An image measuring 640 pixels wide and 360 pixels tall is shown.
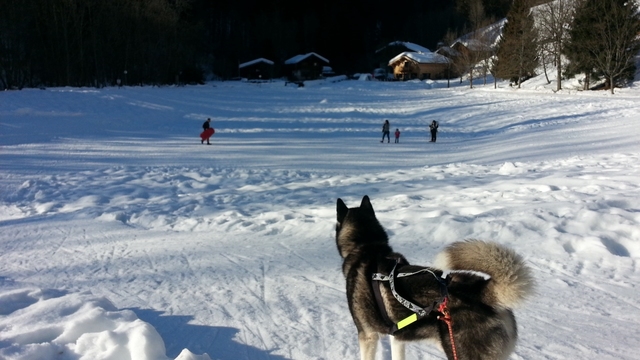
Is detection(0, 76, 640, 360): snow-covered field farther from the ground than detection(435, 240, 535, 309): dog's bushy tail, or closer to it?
closer to it

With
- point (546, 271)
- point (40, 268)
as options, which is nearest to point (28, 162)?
point (40, 268)

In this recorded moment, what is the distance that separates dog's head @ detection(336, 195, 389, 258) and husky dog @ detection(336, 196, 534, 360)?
1.38 ft

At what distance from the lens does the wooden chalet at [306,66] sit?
86.7 m

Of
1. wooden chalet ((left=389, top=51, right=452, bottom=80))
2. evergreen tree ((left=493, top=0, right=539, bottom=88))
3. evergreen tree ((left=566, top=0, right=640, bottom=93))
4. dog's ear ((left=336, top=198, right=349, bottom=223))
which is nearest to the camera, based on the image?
dog's ear ((left=336, top=198, right=349, bottom=223))

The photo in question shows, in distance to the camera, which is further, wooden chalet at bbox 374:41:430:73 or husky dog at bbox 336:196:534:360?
wooden chalet at bbox 374:41:430:73

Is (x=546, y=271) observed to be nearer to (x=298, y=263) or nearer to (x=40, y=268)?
(x=298, y=263)

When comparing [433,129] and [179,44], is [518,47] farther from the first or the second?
[179,44]

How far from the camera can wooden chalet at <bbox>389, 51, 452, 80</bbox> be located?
7594cm

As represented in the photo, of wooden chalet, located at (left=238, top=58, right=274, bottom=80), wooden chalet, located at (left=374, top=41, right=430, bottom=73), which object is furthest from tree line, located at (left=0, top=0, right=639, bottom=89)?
wooden chalet, located at (left=374, top=41, right=430, bottom=73)

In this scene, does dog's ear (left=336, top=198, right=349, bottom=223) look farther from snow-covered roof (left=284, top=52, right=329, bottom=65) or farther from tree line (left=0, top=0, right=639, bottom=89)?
snow-covered roof (left=284, top=52, right=329, bottom=65)

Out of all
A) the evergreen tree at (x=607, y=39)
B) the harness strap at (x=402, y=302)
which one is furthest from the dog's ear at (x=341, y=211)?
the evergreen tree at (x=607, y=39)

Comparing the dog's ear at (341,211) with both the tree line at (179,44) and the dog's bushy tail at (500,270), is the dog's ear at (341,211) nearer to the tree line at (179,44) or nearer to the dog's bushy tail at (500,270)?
the dog's bushy tail at (500,270)

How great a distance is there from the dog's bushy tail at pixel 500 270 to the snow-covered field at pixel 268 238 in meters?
1.29

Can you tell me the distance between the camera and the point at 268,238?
6.86m
